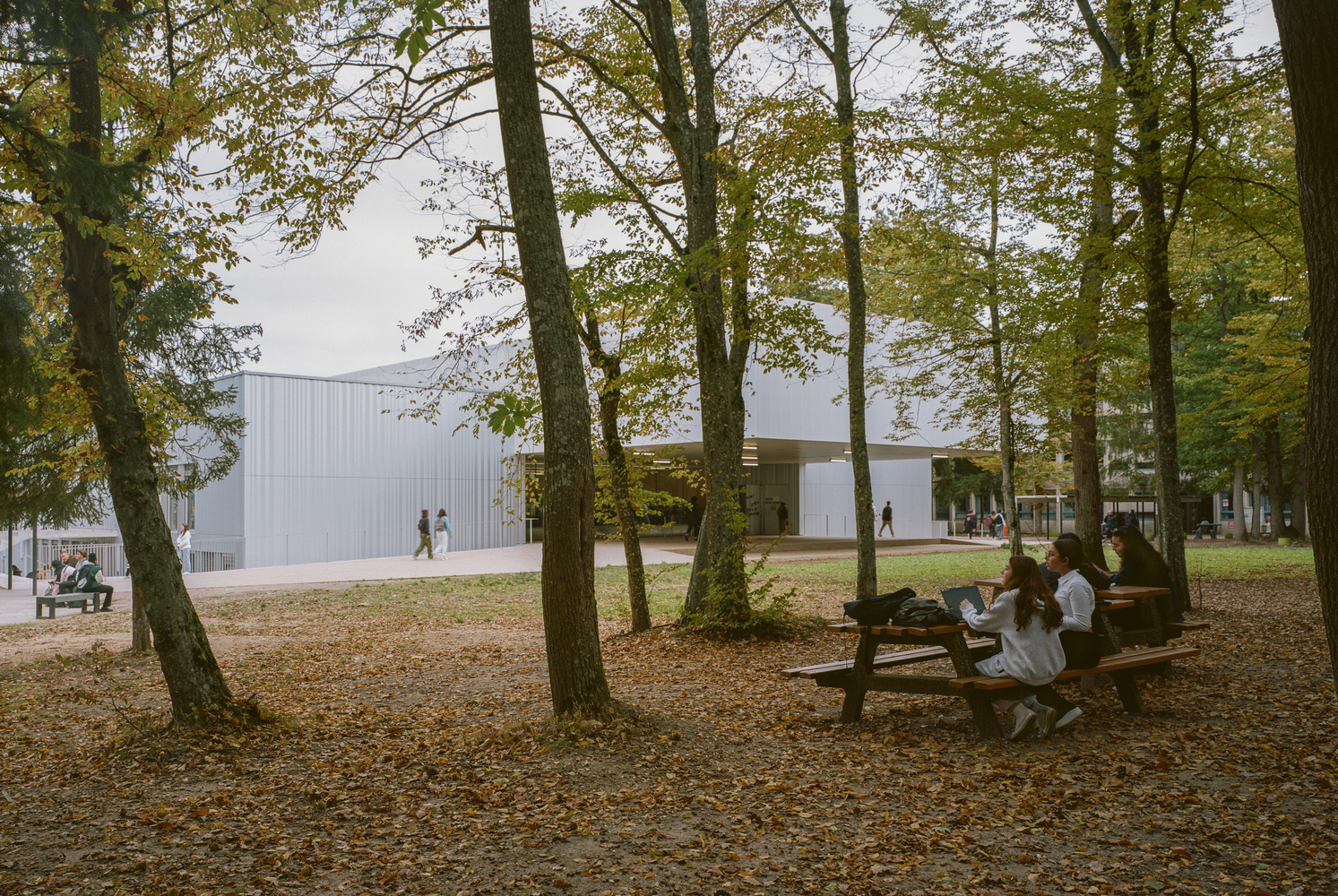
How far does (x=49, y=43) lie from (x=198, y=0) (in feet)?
8.84

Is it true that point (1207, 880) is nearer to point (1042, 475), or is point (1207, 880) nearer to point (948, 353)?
point (948, 353)

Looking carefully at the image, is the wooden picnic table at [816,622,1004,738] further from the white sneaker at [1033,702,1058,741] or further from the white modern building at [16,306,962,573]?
the white modern building at [16,306,962,573]

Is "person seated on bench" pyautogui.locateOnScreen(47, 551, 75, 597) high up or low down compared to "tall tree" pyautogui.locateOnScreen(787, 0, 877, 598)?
down

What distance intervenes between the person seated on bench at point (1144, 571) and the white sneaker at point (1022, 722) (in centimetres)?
261

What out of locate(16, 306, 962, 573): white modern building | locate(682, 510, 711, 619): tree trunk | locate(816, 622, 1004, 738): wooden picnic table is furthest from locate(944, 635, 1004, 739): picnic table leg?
locate(16, 306, 962, 573): white modern building

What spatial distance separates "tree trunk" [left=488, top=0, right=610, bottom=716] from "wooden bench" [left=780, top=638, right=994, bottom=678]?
1.42 meters

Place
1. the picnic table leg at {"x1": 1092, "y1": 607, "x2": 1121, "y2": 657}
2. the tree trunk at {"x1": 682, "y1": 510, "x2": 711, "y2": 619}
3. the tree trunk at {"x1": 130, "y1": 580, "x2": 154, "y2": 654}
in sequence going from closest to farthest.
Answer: the picnic table leg at {"x1": 1092, "y1": 607, "x2": 1121, "y2": 657}
the tree trunk at {"x1": 130, "y1": 580, "x2": 154, "y2": 654}
the tree trunk at {"x1": 682, "y1": 510, "x2": 711, "y2": 619}

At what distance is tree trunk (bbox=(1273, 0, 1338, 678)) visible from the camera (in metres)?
3.03

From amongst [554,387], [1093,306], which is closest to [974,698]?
[554,387]

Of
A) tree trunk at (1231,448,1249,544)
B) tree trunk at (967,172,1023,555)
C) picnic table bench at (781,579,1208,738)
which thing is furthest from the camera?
tree trunk at (1231,448,1249,544)

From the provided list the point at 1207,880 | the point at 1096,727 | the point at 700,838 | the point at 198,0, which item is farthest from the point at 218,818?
the point at 198,0

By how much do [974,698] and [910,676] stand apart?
1.38ft

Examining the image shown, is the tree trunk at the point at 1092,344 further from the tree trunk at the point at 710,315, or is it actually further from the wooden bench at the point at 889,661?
the tree trunk at the point at 710,315

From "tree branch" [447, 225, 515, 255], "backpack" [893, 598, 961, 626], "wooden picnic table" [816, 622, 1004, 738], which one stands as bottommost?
"wooden picnic table" [816, 622, 1004, 738]
